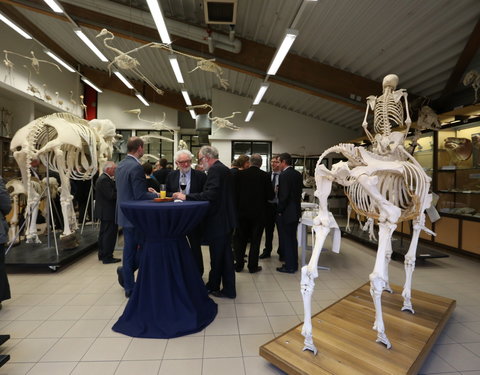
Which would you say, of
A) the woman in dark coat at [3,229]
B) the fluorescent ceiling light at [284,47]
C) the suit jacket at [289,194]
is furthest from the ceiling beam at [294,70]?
the woman in dark coat at [3,229]

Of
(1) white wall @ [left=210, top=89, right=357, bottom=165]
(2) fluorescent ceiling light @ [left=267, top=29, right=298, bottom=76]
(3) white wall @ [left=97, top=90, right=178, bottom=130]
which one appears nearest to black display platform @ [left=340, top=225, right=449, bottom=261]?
(2) fluorescent ceiling light @ [left=267, top=29, right=298, bottom=76]

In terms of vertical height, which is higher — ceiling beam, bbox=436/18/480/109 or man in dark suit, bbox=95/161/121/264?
ceiling beam, bbox=436/18/480/109

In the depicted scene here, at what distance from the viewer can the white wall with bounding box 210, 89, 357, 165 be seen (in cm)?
1223

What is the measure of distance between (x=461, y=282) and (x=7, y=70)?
1176cm

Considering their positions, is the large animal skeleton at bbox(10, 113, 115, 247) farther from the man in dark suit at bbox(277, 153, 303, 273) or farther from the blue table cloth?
the man in dark suit at bbox(277, 153, 303, 273)

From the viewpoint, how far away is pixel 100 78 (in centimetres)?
1306

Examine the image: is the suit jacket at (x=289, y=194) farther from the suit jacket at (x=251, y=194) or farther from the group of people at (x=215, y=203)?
the suit jacket at (x=251, y=194)

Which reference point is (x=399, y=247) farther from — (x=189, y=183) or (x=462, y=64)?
Answer: (x=189, y=183)

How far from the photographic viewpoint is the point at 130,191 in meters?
3.35

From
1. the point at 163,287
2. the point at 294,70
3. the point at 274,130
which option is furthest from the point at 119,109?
the point at 163,287

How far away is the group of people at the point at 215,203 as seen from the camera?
333 centimetres

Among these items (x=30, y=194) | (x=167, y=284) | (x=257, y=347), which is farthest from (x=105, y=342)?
(x=30, y=194)

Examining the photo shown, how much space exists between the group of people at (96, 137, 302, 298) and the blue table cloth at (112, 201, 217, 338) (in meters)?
0.40

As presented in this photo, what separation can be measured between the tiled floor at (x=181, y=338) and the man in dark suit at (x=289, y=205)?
1.34ft
